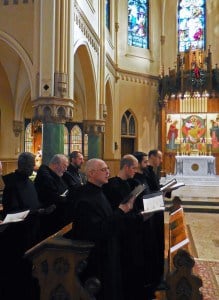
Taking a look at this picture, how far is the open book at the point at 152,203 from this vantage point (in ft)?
10.2

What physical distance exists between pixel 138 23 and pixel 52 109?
12.4 metres

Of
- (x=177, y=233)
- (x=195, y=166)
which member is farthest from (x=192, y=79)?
(x=177, y=233)

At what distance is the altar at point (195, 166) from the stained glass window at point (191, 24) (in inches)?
278

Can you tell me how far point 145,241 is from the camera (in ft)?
12.6

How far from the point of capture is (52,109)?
8.45m

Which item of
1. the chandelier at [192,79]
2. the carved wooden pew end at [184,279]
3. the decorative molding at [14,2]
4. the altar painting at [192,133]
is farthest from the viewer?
the altar painting at [192,133]

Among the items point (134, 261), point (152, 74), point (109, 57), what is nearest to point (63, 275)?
point (134, 261)

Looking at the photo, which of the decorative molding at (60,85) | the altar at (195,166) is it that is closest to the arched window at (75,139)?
the altar at (195,166)

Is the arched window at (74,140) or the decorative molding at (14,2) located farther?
the arched window at (74,140)

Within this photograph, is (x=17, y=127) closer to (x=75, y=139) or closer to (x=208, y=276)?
(x=75, y=139)

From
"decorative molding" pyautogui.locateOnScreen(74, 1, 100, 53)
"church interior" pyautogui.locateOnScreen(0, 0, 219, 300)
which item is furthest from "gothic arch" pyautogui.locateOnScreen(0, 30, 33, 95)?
"decorative molding" pyautogui.locateOnScreen(74, 1, 100, 53)

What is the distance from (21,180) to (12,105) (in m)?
12.0

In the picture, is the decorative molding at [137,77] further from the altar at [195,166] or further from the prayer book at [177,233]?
the prayer book at [177,233]

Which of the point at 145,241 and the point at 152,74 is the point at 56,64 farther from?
the point at 152,74
